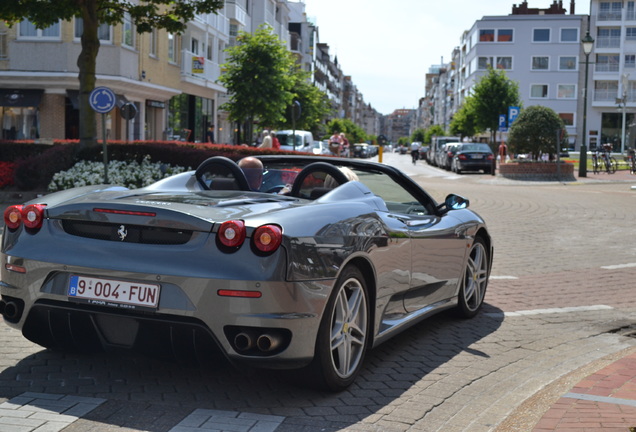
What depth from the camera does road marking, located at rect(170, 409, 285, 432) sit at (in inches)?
157

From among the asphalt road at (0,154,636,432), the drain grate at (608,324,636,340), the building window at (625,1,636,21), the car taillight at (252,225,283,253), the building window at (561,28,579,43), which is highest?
the building window at (625,1,636,21)

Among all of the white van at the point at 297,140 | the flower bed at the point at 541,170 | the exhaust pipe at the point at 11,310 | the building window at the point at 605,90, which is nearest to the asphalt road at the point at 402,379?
the exhaust pipe at the point at 11,310

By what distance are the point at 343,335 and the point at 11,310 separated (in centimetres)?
178

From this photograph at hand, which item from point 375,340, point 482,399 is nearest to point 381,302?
point 375,340

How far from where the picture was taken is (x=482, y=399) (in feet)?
15.7

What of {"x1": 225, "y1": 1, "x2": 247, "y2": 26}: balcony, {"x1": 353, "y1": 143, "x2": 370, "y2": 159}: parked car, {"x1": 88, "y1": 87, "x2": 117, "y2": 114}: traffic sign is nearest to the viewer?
{"x1": 88, "y1": 87, "x2": 117, "y2": 114}: traffic sign

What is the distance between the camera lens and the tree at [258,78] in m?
39.8

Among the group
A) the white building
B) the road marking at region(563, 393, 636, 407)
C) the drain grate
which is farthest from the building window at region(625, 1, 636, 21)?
the road marking at region(563, 393, 636, 407)

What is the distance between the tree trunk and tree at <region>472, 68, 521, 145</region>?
49086 mm

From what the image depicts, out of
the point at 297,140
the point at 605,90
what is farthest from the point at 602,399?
the point at 605,90

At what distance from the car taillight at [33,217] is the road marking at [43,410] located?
88 centimetres

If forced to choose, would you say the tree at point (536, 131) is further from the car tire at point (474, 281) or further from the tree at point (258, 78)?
the car tire at point (474, 281)

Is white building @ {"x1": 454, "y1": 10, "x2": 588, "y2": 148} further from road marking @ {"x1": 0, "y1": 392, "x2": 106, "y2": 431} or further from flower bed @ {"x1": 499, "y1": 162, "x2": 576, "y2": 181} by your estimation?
road marking @ {"x1": 0, "y1": 392, "x2": 106, "y2": 431}

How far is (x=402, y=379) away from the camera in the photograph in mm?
5129
